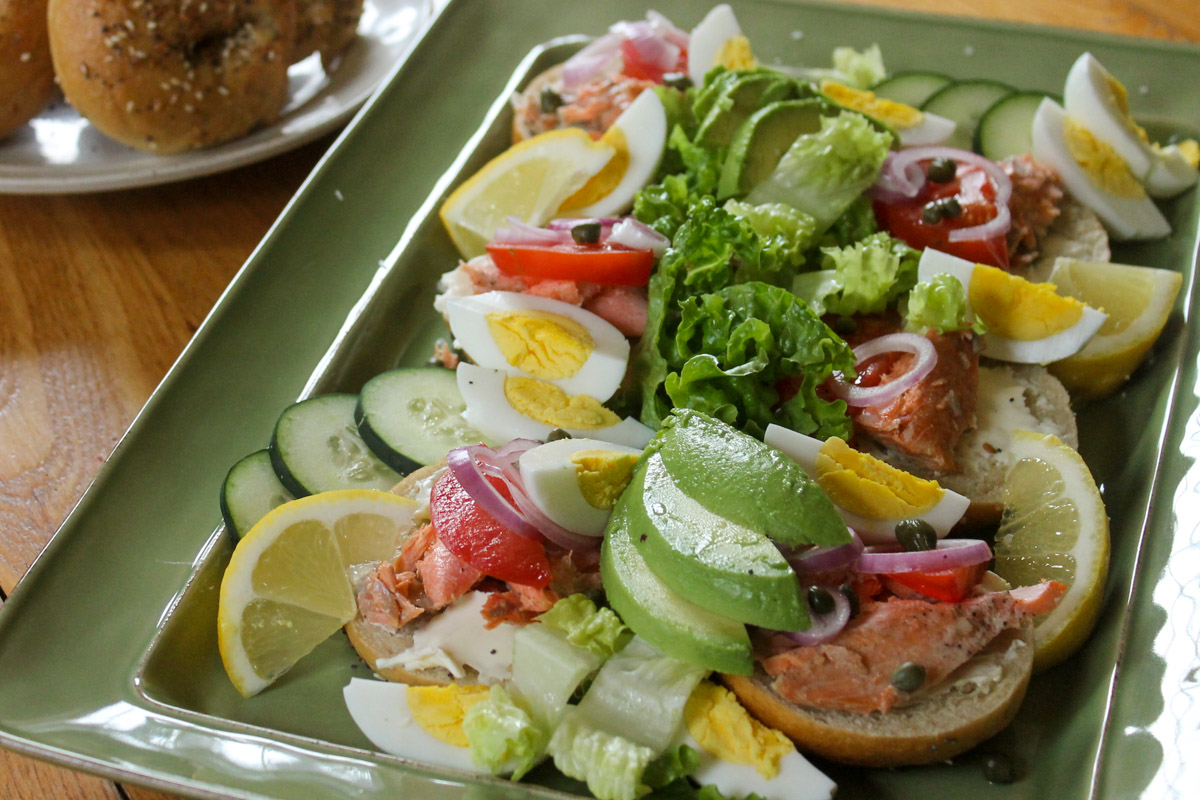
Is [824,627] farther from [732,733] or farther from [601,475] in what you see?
[601,475]

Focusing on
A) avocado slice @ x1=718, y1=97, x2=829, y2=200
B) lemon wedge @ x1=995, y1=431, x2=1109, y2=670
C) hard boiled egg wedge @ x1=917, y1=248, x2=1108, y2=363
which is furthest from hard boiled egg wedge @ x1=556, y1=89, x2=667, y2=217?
lemon wedge @ x1=995, y1=431, x2=1109, y2=670

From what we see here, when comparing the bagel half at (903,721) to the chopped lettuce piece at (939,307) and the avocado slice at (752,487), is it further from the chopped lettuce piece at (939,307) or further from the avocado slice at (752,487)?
the chopped lettuce piece at (939,307)

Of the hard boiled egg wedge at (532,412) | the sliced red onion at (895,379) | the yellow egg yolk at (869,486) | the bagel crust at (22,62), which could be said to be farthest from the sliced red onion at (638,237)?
the bagel crust at (22,62)

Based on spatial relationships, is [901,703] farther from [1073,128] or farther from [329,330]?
[1073,128]

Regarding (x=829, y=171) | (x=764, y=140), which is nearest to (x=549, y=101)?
(x=764, y=140)

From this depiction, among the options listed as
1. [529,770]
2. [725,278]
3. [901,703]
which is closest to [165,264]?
[725,278]

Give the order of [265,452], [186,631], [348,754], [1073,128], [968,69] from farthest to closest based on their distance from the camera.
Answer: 1. [968,69]
2. [1073,128]
3. [265,452]
4. [186,631]
5. [348,754]
